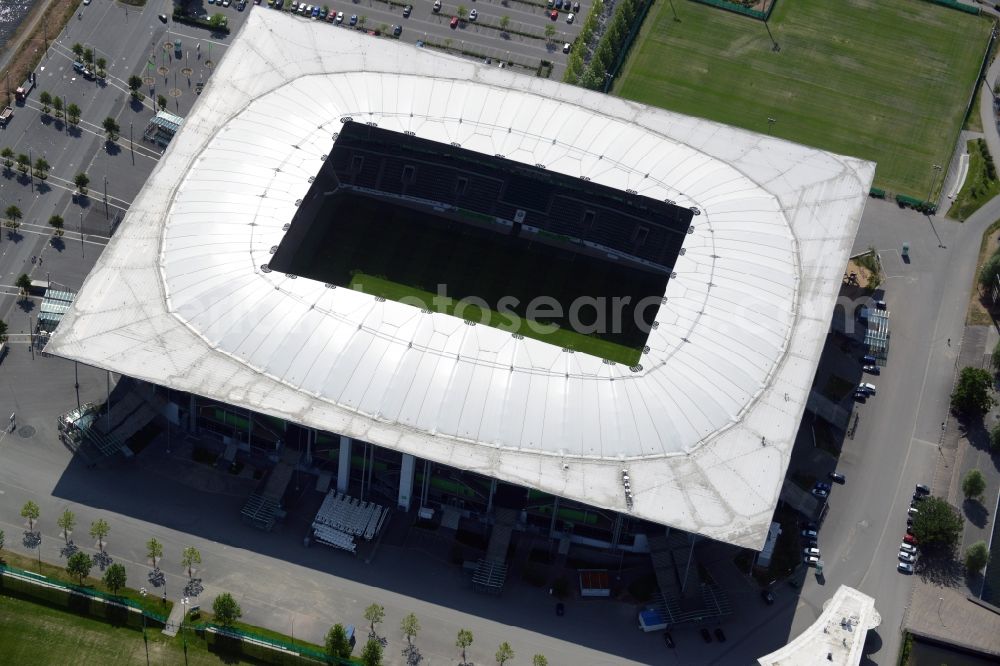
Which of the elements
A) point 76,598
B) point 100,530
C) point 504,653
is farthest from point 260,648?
point 504,653

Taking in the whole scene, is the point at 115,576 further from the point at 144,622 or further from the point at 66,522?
the point at 66,522

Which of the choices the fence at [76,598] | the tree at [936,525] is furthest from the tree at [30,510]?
the tree at [936,525]

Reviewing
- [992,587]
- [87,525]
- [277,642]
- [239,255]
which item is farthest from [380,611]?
[992,587]

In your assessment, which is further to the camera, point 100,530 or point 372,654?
point 100,530

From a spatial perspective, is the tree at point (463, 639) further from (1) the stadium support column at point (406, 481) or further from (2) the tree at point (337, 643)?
(1) the stadium support column at point (406, 481)

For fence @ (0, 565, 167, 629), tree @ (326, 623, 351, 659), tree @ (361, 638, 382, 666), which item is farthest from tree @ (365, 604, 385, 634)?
fence @ (0, 565, 167, 629)
